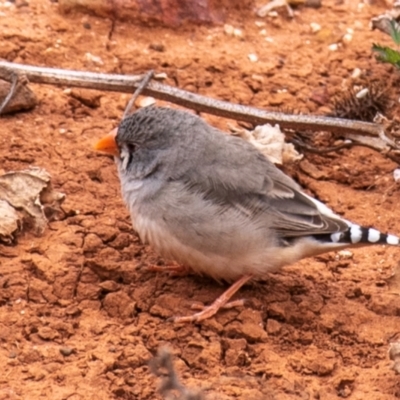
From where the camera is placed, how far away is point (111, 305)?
5883 millimetres

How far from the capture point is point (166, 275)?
629cm

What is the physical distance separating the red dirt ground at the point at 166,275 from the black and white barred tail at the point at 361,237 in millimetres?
368

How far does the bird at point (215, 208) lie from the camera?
5.91 metres

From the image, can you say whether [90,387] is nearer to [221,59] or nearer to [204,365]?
[204,365]

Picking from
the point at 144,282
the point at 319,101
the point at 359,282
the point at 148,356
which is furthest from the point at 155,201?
the point at 319,101

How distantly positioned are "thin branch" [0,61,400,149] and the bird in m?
1.33

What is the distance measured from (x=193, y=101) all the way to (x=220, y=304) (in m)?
2.16

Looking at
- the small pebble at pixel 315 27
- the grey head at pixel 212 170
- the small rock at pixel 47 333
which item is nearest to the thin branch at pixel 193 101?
the grey head at pixel 212 170

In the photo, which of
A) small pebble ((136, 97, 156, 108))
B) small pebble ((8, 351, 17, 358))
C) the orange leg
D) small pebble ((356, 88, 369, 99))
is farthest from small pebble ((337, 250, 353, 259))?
small pebble ((8, 351, 17, 358))

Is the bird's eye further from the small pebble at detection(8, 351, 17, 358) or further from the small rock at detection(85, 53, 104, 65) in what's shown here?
the small rock at detection(85, 53, 104, 65)

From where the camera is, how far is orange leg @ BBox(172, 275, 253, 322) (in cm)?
581

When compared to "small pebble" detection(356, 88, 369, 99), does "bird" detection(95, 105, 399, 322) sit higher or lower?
higher

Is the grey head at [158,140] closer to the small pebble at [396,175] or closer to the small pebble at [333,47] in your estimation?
the small pebble at [396,175]

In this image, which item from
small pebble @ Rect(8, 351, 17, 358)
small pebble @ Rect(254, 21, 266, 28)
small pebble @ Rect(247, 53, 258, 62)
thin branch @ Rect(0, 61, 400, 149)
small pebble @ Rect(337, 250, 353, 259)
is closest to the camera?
small pebble @ Rect(8, 351, 17, 358)
